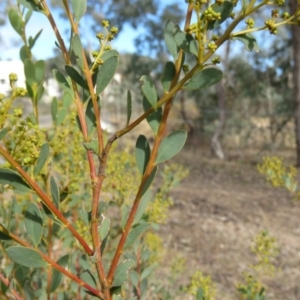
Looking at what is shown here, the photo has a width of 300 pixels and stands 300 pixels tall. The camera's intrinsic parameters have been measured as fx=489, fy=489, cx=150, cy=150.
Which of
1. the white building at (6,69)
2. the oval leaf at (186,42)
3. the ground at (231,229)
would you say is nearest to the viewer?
the oval leaf at (186,42)

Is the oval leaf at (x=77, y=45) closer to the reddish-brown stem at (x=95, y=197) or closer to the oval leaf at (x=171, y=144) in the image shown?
the reddish-brown stem at (x=95, y=197)

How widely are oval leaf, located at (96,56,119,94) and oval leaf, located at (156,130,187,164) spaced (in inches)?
4.0

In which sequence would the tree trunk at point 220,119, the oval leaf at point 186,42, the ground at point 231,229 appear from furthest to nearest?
1. the tree trunk at point 220,119
2. the ground at point 231,229
3. the oval leaf at point 186,42

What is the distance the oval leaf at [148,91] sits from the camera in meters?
0.57

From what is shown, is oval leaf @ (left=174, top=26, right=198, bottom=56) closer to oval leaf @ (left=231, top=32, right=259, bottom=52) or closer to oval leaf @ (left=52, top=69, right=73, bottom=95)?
oval leaf @ (left=231, top=32, right=259, bottom=52)

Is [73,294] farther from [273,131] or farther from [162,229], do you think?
[273,131]

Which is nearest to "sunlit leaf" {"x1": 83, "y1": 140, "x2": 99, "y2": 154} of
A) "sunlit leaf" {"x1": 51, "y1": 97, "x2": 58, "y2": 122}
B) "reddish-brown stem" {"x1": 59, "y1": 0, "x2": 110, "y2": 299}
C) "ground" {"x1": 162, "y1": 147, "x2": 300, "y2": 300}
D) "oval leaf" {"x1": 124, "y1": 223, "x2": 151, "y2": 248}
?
"reddish-brown stem" {"x1": 59, "y1": 0, "x2": 110, "y2": 299}

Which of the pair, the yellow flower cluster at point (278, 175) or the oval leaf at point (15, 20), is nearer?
the oval leaf at point (15, 20)

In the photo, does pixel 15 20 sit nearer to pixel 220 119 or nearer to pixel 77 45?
pixel 77 45

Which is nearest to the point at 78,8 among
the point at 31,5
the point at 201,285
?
the point at 31,5

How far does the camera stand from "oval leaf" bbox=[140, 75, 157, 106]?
0.57 m

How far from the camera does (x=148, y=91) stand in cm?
57

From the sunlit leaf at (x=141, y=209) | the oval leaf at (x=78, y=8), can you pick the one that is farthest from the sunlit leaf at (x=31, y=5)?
the sunlit leaf at (x=141, y=209)

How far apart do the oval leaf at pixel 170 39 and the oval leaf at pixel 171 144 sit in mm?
93
